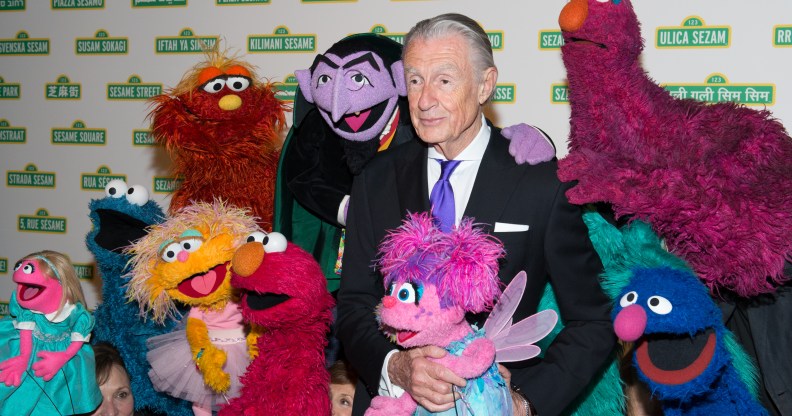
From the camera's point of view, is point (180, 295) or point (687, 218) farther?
point (180, 295)

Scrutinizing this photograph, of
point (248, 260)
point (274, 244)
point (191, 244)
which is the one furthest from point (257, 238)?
point (191, 244)

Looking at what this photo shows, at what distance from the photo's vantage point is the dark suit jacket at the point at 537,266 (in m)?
1.88

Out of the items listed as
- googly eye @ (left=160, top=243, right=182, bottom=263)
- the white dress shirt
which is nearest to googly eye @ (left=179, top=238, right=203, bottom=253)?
googly eye @ (left=160, top=243, right=182, bottom=263)

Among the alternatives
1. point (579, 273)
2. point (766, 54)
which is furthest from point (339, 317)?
point (766, 54)

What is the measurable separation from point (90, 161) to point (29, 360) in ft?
5.99

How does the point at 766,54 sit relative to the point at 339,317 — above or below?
above

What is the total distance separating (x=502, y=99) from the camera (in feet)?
11.7

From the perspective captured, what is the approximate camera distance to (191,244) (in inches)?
98.3

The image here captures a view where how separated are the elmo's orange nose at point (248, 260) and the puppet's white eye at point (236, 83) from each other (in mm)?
1024

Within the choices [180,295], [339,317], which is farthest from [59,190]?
[339,317]

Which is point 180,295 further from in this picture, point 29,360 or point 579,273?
point 579,273

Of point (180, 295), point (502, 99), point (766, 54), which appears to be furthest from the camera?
point (502, 99)

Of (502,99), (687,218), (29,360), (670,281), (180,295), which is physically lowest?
(29,360)

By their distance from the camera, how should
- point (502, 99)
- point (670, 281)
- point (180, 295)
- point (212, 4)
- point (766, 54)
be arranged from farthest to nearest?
point (212, 4)
point (502, 99)
point (766, 54)
point (180, 295)
point (670, 281)
